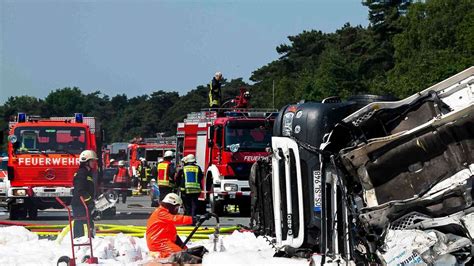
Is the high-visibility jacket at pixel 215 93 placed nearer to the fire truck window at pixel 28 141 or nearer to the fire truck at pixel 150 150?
the fire truck window at pixel 28 141

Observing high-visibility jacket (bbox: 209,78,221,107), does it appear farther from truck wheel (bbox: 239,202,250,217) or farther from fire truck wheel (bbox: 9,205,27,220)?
fire truck wheel (bbox: 9,205,27,220)

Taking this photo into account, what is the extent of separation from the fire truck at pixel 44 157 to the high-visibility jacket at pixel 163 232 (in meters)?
11.2

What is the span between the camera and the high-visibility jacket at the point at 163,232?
13.6 meters

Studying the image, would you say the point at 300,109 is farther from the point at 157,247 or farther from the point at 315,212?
the point at 157,247

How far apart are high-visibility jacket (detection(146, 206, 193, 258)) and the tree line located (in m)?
25.4

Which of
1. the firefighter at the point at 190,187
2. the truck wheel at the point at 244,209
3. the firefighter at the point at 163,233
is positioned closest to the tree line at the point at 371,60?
the truck wheel at the point at 244,209

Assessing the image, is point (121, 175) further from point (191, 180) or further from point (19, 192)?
point (191, 180)

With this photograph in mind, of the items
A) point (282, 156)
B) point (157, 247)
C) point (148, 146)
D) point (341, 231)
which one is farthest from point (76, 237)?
point (148, 146)

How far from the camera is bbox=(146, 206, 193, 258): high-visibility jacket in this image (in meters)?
13.6

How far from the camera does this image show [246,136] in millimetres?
25781

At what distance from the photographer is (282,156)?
11.0 m

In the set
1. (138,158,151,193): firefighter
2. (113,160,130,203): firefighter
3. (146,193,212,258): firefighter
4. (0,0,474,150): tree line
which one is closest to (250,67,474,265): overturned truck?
(146,193,212,258): firefighter

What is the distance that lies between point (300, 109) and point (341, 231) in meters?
1.51

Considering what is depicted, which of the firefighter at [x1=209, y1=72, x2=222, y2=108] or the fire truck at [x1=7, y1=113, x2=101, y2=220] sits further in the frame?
the firefighter at [x1=209, y1=72, x2=222, y2=108]
